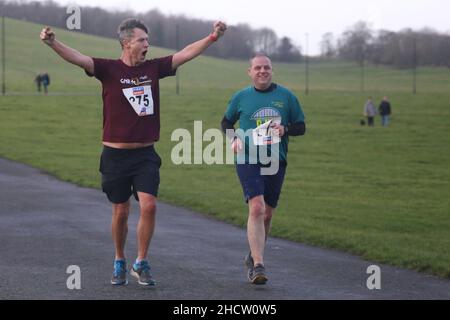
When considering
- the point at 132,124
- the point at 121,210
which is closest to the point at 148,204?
the point at 121,210

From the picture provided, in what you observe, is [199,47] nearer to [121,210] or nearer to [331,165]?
[121,210]

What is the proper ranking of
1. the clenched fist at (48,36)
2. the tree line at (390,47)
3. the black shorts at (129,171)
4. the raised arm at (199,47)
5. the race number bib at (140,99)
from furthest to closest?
the tree line at (390,47) → the raised arm at (199,47) → the black shorts at (129,171) → the race number bib at (140,99) → the clenched fist at (48,36)

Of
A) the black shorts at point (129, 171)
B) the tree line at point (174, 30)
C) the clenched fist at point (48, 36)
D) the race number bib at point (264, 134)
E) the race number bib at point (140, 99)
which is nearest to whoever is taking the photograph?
the clenched fist at point (48, 36)

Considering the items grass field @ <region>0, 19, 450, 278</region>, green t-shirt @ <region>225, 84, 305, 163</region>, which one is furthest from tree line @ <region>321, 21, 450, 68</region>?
green t-shirt @ <region>225, 84, 305, 163</region>

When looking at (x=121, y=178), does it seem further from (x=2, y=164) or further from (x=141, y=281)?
(x=2, y=164)

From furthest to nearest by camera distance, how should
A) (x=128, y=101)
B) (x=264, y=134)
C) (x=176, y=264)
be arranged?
1. (x=176, y=264)
2. (x=264, y=134)
3. (x=128, y=101)

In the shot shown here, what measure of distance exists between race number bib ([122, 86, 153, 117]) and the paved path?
153 cm

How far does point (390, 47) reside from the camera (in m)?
56.9

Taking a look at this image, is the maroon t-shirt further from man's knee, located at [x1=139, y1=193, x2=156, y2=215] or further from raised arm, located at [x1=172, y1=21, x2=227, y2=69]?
man's knee, located at [x1=139, y1=193, x2=156, y2=215]

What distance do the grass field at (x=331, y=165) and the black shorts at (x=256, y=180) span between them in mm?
2137

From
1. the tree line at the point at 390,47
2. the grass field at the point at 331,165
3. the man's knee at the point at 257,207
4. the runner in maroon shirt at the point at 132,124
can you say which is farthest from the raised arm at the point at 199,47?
the tree line at the point at 390,47

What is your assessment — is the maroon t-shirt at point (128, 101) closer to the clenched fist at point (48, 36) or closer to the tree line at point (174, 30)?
the clenched fist at point (48, 36)

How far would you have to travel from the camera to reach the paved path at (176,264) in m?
8.47

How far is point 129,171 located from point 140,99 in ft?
2.15
